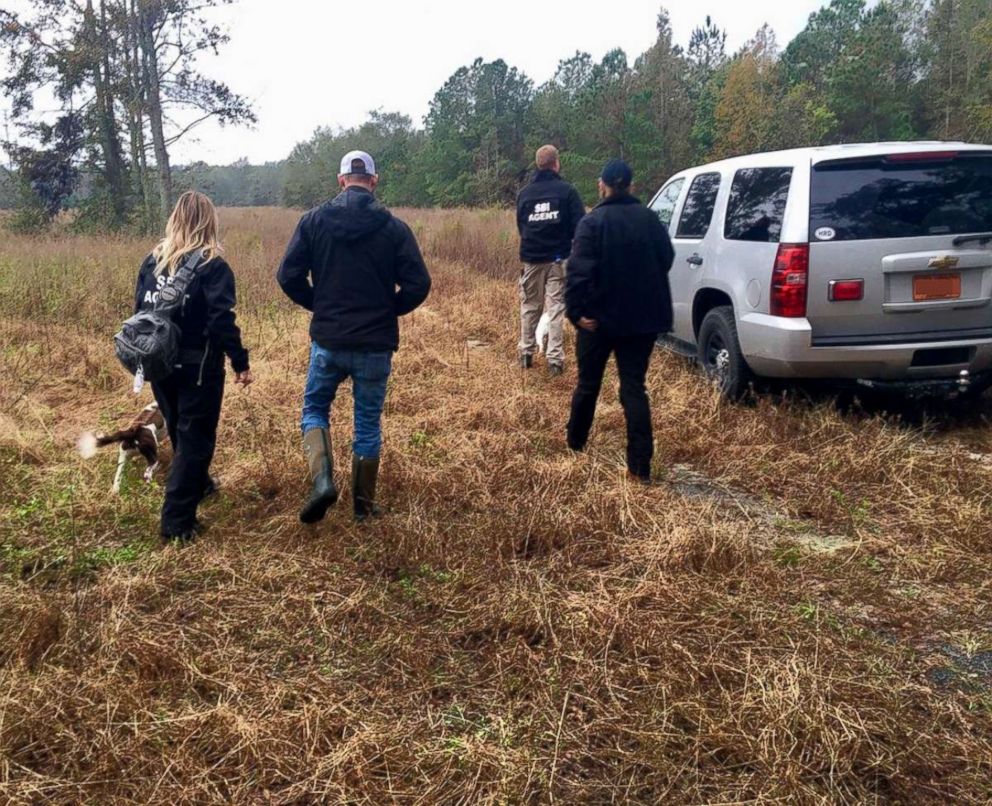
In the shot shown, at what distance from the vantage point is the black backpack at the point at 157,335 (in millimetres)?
3656

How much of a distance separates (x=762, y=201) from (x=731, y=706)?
397 cm

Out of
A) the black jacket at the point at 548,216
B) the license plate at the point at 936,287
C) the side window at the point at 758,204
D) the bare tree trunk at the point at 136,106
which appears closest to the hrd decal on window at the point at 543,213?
the black jacket at the point at 548,216

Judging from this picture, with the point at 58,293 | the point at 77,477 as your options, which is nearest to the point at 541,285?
the point at 77,477

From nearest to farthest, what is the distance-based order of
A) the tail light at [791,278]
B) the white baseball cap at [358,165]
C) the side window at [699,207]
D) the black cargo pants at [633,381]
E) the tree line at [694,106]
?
the white baseball cap at [358,165]
the black cargo pants at [633,381]
the tail light at [791,278]
the side window at [699,207]
the tree line at [694,106]

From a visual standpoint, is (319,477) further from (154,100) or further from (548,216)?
(154,100)

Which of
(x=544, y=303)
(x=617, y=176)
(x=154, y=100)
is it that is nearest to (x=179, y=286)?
(x=617, y=176)

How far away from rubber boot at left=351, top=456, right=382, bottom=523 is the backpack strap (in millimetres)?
1173

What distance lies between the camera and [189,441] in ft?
12.9

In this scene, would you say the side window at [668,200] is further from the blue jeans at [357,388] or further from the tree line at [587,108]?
the tree line at [587,108]

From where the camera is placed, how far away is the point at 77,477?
479 centimetres

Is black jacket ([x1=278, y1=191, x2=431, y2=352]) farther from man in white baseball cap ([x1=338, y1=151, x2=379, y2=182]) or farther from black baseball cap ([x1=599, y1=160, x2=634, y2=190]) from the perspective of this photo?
black baseball cap ([x1=599, y1=160, x2=634, y2=190])

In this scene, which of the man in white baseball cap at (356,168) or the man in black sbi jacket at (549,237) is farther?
the man in black sbi jacket at (549,237)

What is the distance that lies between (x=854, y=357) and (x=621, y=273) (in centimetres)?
168

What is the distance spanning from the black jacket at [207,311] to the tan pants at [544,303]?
12.8ft
